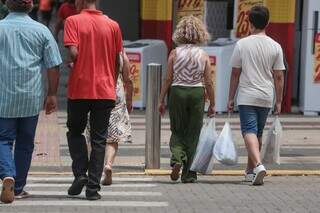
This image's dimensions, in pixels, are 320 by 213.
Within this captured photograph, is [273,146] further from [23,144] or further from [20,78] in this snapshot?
[20,78]

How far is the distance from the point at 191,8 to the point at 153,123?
6.03m

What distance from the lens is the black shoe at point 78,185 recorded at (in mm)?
7914

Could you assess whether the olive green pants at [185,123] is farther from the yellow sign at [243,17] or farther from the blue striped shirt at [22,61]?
the yellow sign at [243,17]

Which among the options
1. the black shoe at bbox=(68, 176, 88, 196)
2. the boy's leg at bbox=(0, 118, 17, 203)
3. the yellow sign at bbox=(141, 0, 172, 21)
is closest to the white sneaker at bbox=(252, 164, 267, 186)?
the black shoe at bbox=(68, 176, 88, 196)

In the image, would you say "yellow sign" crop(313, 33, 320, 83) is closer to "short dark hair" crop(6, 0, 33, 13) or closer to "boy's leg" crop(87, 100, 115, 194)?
"boy's leg" crop(87, 100, 115, 194)

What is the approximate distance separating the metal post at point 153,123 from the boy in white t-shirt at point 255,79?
3.43 ft

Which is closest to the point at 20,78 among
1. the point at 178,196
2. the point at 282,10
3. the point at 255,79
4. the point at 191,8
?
the point at 178,196

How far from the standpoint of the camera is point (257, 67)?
29.1ft

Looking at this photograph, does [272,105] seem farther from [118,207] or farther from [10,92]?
[10,92]

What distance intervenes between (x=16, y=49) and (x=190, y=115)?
2.17 metres

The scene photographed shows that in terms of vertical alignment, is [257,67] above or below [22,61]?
below

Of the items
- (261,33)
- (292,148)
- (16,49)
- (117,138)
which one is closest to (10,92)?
(16,49)

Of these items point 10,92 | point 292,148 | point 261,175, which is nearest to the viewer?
Answer: point 10,92

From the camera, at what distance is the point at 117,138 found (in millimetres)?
8875
